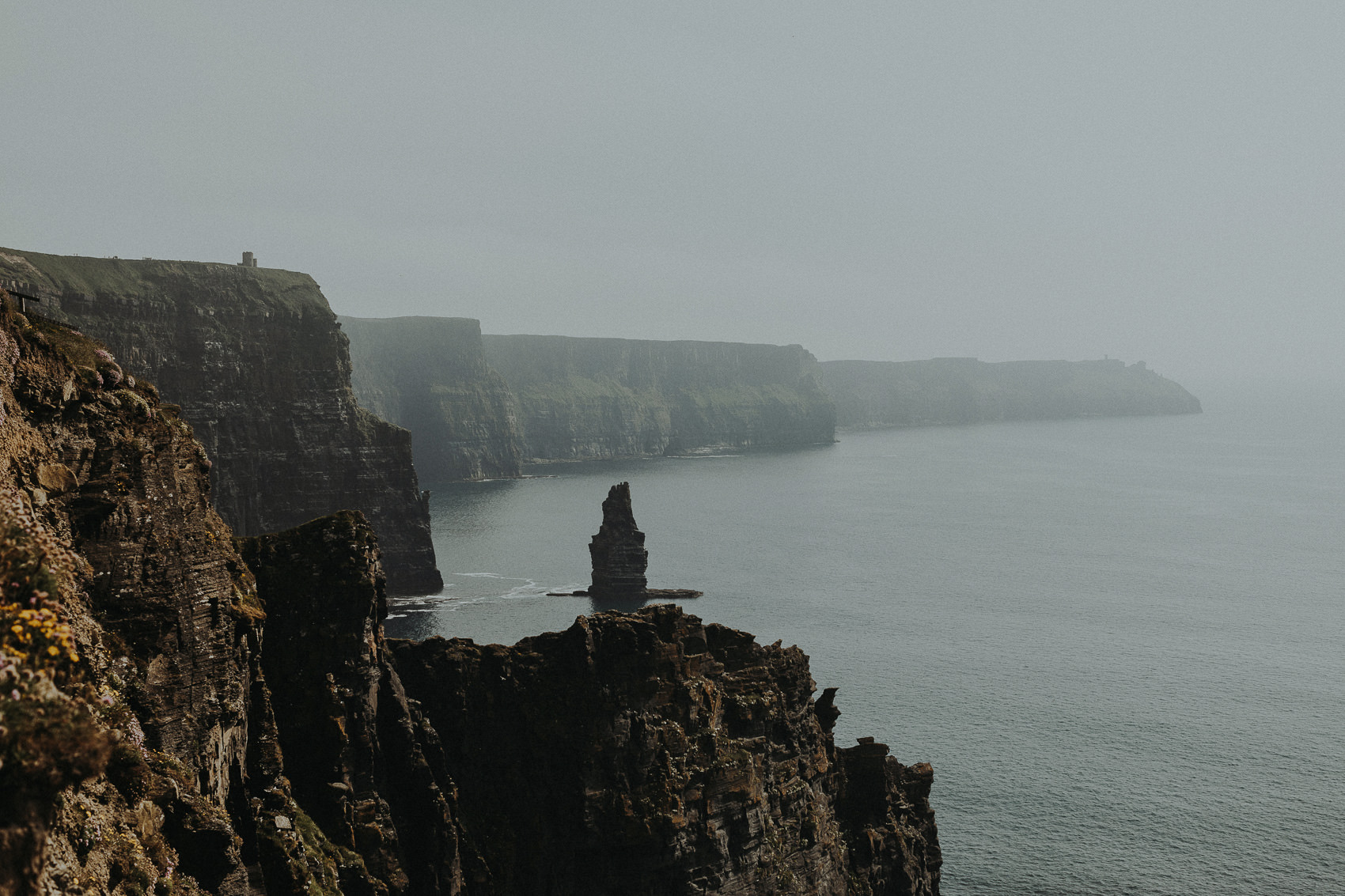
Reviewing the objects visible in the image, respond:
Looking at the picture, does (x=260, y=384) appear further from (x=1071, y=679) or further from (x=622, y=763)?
(x=622, y=763)

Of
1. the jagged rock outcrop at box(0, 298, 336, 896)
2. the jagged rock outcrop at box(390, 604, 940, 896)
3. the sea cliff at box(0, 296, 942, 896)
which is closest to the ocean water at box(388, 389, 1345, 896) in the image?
the sea cliff at box(0, 296, 942, 896)

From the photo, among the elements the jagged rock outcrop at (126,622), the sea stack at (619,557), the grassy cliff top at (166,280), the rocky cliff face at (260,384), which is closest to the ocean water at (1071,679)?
the sea stack at (619,557)

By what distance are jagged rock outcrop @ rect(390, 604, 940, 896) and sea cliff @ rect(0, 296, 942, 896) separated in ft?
0.36

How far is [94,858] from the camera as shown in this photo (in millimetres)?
15328

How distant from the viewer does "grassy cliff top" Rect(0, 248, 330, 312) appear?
12938cm

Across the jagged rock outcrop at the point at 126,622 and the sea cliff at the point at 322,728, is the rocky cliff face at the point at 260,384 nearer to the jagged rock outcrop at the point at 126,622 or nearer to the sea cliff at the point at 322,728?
the sea cliff at the point at 322,728

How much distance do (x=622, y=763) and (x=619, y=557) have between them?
352 feet

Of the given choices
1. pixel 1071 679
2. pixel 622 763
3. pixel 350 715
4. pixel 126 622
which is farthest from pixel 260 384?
pixel 126 622

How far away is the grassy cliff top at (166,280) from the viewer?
129375 mm

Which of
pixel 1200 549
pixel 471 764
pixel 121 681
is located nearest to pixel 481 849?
pixel 471 764

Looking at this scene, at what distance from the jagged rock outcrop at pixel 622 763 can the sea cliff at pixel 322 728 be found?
0.11 m

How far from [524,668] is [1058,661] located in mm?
91902

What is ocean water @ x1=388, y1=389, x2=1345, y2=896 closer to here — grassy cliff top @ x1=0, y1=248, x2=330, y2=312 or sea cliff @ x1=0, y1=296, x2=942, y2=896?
sea cliff @ x1=0, y1=296, x2=942, y2=896

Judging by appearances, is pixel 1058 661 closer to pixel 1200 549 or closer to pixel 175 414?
pixel 1200 549
